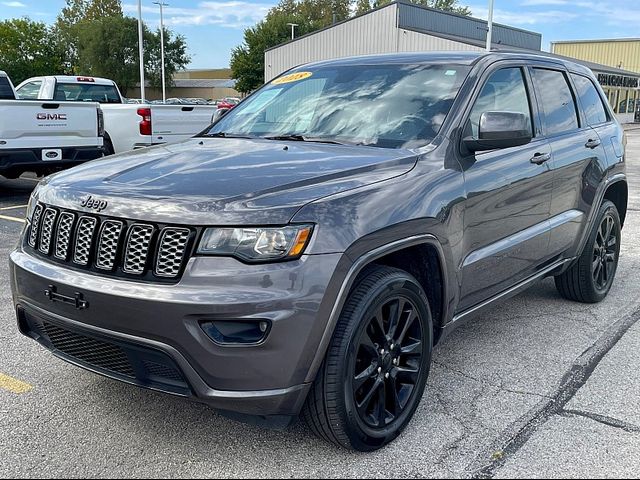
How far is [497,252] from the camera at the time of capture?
12.2 feet

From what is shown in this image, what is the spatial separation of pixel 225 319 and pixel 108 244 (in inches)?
25.0

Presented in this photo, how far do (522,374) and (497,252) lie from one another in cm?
75

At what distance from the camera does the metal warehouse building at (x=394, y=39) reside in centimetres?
3584

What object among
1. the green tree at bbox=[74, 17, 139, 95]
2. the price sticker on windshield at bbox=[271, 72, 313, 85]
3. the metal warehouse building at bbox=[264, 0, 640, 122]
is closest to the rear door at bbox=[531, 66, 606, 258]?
the price sticker on windshield at bbox=[271, 72, 313, 85]

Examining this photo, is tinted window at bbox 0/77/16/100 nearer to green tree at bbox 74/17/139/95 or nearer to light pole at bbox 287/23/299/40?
green tree at bbox 74/17/139/95

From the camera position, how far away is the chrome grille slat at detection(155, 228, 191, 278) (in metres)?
2.56

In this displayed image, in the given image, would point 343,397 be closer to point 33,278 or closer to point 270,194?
point 270,194

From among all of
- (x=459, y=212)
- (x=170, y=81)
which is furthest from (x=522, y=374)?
(x=170, y=81)

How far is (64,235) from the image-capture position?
115 inches

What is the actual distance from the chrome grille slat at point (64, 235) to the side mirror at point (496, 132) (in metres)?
2.00

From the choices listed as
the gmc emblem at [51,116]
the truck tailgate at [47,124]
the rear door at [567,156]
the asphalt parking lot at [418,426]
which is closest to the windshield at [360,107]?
the rear door at [567,156]

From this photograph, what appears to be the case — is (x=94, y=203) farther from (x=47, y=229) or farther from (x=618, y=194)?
(x=618, y=194)

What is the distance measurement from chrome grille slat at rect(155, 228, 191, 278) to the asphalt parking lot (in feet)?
2.86

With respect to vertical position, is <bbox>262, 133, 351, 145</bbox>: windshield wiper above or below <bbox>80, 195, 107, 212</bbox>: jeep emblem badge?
above
